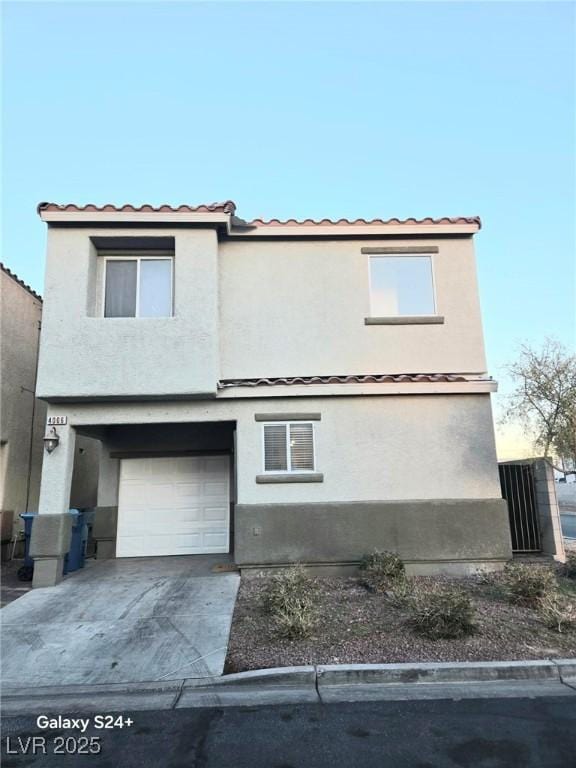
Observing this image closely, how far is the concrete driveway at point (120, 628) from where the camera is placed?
5.52m

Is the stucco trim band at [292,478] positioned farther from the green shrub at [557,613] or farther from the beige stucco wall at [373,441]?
the green shrub at [557,613]

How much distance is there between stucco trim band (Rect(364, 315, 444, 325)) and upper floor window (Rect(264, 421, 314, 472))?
2505 millimetres

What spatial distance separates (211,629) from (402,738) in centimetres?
315

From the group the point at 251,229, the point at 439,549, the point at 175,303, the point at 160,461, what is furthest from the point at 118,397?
the point at 439,549

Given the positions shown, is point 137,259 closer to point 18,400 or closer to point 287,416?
point 287,416

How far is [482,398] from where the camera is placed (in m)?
9.42

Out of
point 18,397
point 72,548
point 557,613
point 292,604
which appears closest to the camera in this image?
point 557,613

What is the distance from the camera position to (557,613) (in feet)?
20.4

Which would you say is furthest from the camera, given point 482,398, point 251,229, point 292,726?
point 251,229

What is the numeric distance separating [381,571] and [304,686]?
3.28 metres

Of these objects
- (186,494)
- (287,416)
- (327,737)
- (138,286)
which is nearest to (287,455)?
(287,416)

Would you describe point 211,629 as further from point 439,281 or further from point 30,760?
point 439,281

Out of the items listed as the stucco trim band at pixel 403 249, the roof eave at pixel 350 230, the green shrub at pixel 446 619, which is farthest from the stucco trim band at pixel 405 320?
the green shrub at pixel 446 619

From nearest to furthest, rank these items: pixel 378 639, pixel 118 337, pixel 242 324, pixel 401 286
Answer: pixel 378 639, pixel 118 337, pixel 242 324, pixel 401 286
